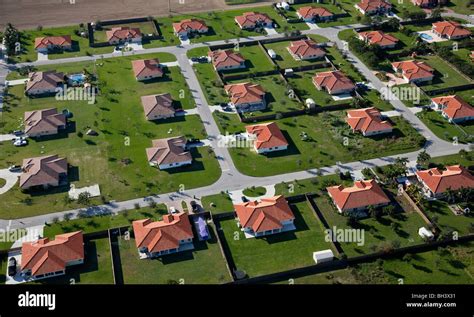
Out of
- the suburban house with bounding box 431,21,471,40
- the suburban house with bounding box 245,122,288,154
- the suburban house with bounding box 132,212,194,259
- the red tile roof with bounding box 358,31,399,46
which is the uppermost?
the suburban house with bounding box 431,21,471,40

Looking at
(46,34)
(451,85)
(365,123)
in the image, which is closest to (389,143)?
(365,123)

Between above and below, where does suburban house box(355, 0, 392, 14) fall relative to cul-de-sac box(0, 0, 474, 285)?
above

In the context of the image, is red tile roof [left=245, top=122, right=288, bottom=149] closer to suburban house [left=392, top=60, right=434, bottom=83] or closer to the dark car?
suburban house [left=392, top=60, right=434, bottom=83]

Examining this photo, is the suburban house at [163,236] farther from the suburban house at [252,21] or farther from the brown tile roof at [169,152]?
the suburban house at [252,21]

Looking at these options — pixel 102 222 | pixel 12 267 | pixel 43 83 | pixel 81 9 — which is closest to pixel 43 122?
pixel 43 83

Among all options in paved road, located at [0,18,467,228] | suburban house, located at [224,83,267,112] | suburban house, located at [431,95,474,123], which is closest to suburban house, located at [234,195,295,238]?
paved road, located at [0,18,467,228]

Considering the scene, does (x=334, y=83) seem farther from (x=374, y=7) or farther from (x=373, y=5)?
(x=373, y=5)
